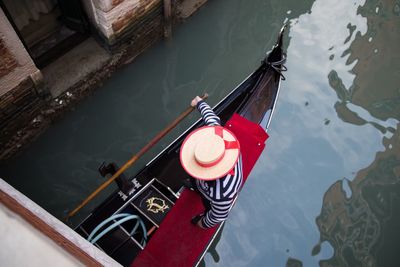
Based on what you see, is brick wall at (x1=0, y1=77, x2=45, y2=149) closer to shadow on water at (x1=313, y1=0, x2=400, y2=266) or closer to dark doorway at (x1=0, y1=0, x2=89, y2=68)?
dark doorway at (x1=0, y1=0, x2=89, y2=68)

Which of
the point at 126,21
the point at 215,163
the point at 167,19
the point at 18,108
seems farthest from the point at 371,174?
the point at 18,108

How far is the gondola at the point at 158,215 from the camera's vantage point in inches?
97.2

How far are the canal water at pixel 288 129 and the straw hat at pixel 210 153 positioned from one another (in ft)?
4.63

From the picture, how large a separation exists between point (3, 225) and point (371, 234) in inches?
121

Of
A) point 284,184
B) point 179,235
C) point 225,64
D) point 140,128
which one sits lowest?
point 179,235

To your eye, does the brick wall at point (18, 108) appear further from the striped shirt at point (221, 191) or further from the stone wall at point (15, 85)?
the striped shirt at point (221, 191)

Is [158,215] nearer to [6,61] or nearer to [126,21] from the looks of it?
[6,61]

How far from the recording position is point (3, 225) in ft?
5.04

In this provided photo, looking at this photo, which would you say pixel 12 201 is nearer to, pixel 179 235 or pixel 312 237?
pixel 179 235

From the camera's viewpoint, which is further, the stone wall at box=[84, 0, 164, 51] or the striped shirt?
the stone wall at box=[84, 0, 164, 51]

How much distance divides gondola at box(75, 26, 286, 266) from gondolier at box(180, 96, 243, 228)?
0.46m

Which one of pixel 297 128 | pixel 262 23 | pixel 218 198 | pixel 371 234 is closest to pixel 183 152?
pixel 218 198

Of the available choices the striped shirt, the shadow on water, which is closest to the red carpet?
the striped shirt

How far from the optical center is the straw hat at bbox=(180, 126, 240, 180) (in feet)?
6.50
